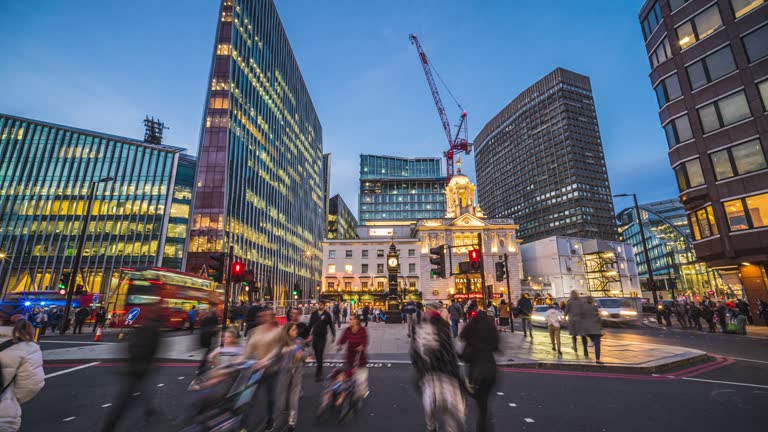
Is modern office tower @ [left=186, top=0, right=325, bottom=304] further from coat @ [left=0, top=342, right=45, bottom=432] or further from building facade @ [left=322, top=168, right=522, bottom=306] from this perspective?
coat @ [left=0, top=342, right=45, bottom=432]

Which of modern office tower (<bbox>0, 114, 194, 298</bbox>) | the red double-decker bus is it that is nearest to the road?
the red double-decker bus

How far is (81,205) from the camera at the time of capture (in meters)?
49.2

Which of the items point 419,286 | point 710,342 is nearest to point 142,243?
point 419,286

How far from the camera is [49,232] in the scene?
157ft

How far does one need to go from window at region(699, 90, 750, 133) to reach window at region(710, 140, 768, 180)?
1819 millimetres

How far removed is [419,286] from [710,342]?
48214 millimetres

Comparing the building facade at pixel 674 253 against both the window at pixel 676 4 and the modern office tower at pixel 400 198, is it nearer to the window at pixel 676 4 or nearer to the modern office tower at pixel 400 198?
the window at pixel 676 4

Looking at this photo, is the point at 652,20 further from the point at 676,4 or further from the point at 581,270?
the point at 581,270

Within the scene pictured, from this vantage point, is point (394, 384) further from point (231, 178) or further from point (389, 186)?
point (389, 186)

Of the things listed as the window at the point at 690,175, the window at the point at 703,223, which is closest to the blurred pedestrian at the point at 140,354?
the window at the point at 703,223

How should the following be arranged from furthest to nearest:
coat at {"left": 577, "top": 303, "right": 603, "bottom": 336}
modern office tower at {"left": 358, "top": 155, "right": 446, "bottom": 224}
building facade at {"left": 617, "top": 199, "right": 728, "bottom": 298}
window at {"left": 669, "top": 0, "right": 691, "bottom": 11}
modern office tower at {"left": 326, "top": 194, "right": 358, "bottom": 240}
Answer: modern office tower at {"left": 358, "top": 155, "right": 446, "bottom": 224}
modern office tower at {"left": 326, "top": 194, "right": 358, "bottom": 240}
building facade at {"left": 617, "top": 199, "right": 728, "bottom": 298}
window at {"left": 669, "top": 0, "right": 691, "bottom": 11}
coat at {"left": 577, "top": 303, "right": 603, "bottom": 336}

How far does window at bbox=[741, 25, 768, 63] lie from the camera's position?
823 inches

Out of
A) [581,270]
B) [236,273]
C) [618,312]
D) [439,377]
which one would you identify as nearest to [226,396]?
[439,377]

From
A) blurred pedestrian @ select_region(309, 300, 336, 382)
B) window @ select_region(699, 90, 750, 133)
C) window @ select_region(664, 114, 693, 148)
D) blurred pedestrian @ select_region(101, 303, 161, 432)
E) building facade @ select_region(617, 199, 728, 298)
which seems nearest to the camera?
blurred pedestrian @ select_region(101, 303, 161, 432)
